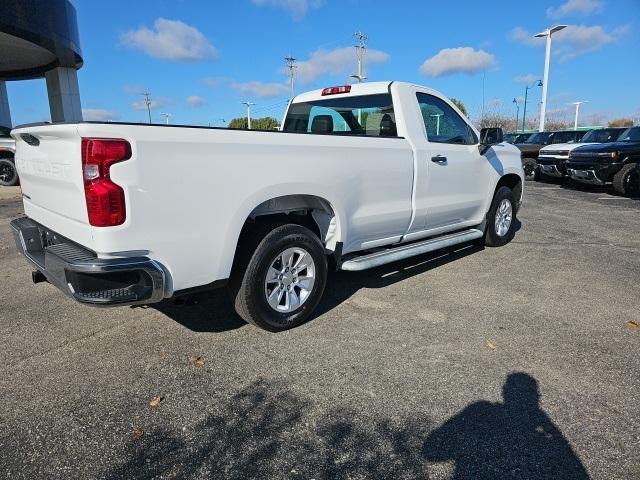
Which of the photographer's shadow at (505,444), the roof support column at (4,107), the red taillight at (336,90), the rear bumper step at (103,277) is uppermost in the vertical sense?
the roof support column at (4,107)

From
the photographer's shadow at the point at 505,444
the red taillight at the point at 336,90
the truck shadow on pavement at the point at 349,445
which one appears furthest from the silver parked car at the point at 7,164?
the photographer's shadow at the point at 505,444

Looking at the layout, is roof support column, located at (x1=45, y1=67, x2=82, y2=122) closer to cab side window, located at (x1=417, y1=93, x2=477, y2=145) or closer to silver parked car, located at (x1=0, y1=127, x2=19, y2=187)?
silver parked car, located at (x1=0, y1=127, x2=19, y2=187)

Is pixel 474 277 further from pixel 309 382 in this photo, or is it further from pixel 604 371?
pixel 309 382

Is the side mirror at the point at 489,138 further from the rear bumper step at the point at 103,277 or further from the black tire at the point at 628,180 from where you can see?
the black tire at the point at 628,180

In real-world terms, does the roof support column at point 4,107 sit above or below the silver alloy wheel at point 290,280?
above

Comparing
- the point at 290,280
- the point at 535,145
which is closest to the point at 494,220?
the point at 290,280

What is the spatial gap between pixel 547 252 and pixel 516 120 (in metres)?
76.0

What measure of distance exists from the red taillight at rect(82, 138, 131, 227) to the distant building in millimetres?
14843

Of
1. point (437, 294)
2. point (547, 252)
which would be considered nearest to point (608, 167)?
point (547, 252)

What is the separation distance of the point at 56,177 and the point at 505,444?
3.01 meters

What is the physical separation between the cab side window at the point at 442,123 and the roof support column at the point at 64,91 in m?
23.2

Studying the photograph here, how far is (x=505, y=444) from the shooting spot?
2357mm

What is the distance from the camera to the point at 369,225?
4.16m

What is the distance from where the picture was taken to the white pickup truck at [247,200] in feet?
8.61
